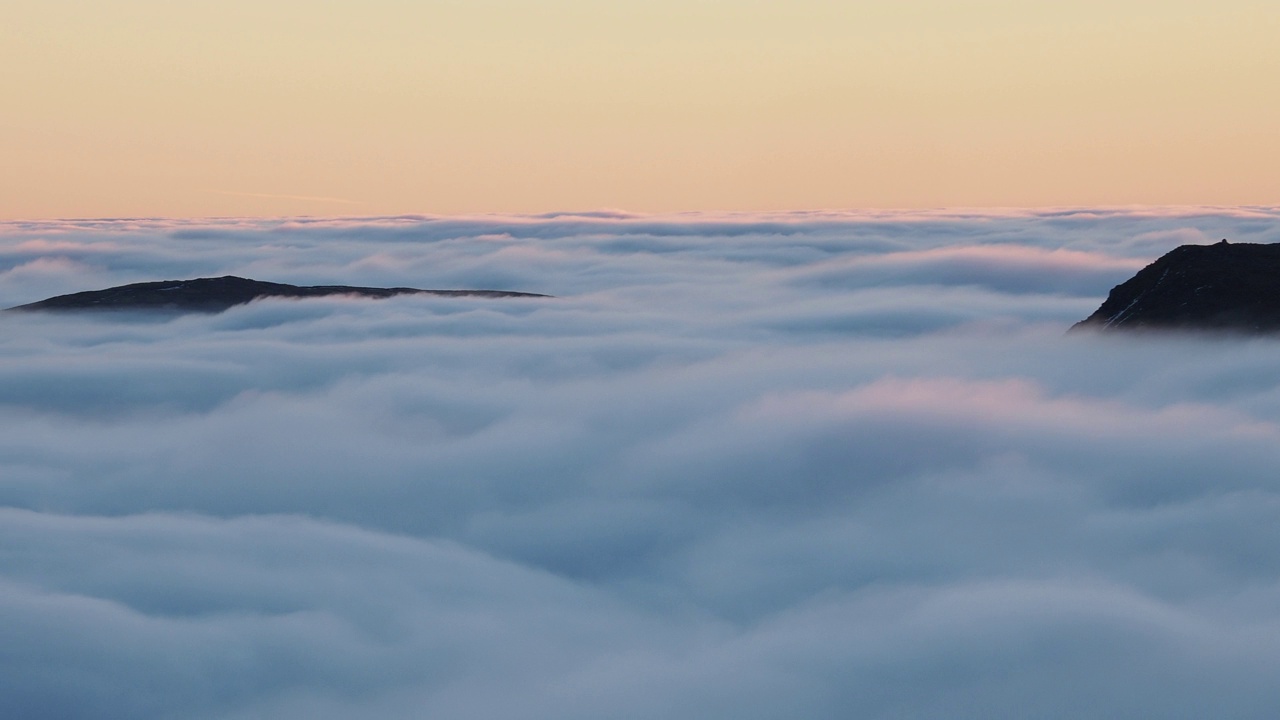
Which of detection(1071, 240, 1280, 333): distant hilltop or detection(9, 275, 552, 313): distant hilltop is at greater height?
detection(1071, 240, 1280, 333): distant hilltop

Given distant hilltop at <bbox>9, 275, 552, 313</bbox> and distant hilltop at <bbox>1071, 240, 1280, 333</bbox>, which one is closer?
Answer: distant hilltop at <bbox>1071, 240, 1280, 333</bbox>

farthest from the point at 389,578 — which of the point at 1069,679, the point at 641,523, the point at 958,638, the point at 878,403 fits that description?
the point at 878,403

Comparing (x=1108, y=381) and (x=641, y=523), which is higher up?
(x=1108, y=381)

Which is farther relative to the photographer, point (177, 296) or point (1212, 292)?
point (177, 296)

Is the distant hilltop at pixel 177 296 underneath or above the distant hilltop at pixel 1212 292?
underneath

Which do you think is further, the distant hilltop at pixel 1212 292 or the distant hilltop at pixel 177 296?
the distant hilltop at pixel 177 296

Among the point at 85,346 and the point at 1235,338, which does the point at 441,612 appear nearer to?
the point at 1235,338

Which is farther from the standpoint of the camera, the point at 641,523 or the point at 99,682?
the point at 641,523

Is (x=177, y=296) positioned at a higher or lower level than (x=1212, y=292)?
lower
